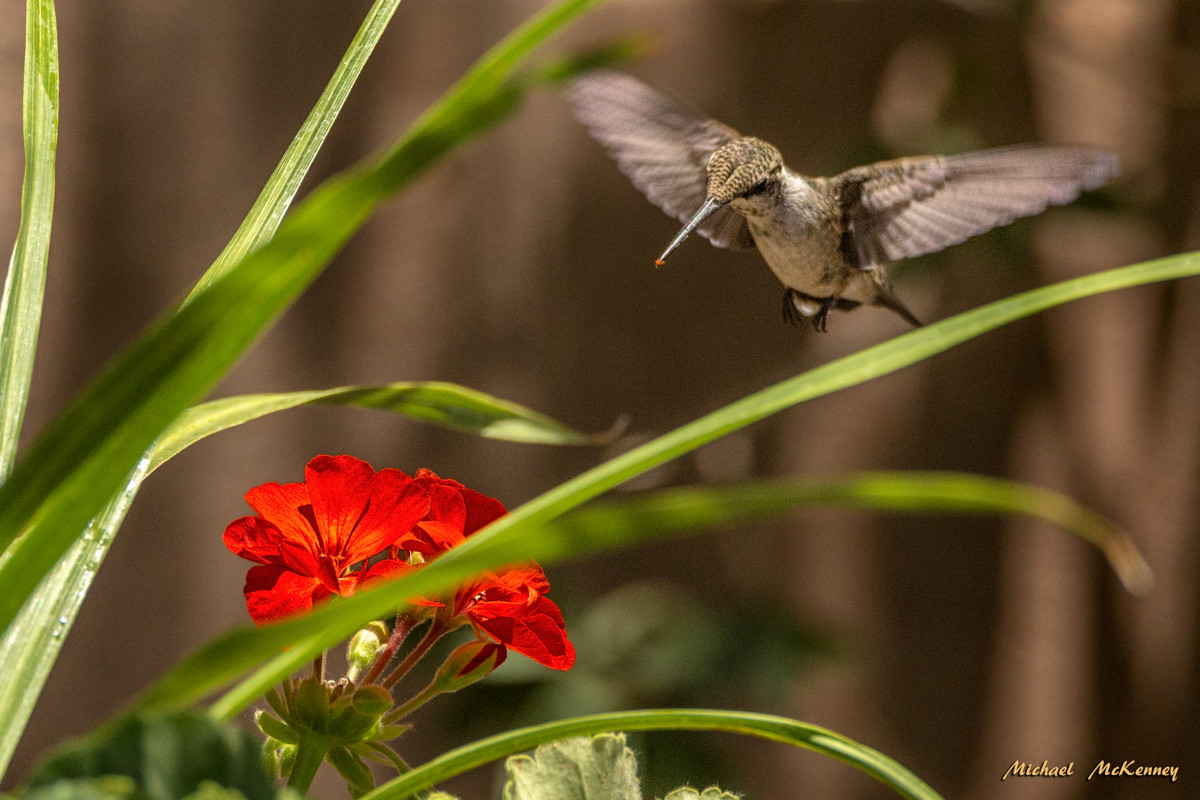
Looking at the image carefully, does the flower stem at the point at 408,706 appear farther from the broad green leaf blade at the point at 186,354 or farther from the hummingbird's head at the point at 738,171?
the hummingbird's head at the point at 738,171

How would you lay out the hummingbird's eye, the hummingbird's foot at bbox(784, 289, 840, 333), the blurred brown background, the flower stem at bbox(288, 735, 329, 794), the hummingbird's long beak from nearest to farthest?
the flower stem at bbox(288, 735, 329, 794), the hummingbird's long beak, the hummingbird's eye, the hummingbird's foot at bbox(784, 289, 840, 333), the blurred brown background

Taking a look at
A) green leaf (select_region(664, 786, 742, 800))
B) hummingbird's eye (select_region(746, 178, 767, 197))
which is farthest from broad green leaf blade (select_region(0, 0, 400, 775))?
hummingbird's eye (select_region(746, 178, 767, 197))

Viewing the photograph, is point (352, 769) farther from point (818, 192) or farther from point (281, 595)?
point (818, 192)

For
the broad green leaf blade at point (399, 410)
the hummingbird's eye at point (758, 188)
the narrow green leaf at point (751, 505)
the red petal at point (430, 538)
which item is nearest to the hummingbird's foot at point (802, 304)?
the hummingbird's eye at point (758, 188)

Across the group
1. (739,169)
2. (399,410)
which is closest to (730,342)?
(739,169)

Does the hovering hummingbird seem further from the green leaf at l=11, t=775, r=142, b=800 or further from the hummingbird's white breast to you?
the green leaf at l=11, t=775, r=142, b=800

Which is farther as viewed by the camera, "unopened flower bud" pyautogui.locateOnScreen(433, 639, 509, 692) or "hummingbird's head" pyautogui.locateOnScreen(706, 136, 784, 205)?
"hummingbird's head" pyautogui.locateOnScreen(706, 136, 784, 205)
